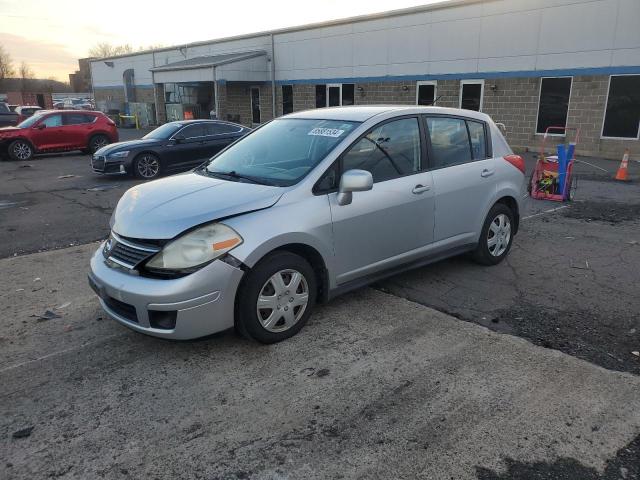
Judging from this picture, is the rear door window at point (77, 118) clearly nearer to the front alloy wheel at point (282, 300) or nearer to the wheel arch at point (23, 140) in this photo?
the wheel arch at point (23, 140)

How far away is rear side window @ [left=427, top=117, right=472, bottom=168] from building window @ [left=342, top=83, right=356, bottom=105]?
18.8 meters

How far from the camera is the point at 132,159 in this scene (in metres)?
12.2

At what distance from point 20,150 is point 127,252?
1580 centimetres

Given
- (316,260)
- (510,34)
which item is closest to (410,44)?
(510,34)

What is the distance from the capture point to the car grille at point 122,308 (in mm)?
3535

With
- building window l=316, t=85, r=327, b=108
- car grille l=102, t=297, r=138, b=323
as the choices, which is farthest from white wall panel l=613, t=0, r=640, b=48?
car grille l=102, t=297, r=138, b=323

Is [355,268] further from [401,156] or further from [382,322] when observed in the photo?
[401,156]

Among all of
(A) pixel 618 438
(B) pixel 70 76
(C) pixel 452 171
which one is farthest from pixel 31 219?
(B) pixel 70 76

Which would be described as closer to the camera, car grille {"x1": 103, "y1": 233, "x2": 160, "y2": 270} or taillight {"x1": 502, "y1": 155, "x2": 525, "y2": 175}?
car grille {"x1": 103, "y1": 233, "x2": 160, "y2": 270}

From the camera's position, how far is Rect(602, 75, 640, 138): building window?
15.0 m

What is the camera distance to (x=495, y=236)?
5633 mm

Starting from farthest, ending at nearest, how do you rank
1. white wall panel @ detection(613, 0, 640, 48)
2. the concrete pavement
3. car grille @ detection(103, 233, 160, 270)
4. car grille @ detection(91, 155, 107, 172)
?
1. white wall panel @ detection(613, 0, 640, 48)
2. car grille @ detection(91, 155, 107, 172)
3. car grille @ detection(103, 233, 160, 270)
4. the concrete pavement

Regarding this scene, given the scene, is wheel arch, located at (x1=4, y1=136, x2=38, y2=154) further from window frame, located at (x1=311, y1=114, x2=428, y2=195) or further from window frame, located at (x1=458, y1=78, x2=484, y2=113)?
window frame, located at (x1=311, y1=114, x2=428, y2=195)

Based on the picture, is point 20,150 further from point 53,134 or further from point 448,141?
point 448,141
